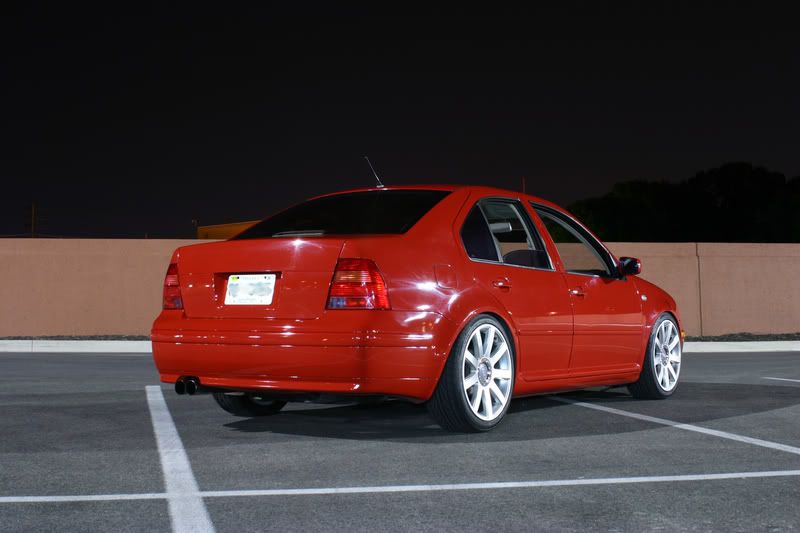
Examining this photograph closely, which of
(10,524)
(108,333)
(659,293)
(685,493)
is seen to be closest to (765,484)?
(685,493)

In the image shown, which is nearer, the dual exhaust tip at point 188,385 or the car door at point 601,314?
the dual exhaust tip at point 188,385

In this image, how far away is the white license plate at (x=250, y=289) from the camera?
236 inches

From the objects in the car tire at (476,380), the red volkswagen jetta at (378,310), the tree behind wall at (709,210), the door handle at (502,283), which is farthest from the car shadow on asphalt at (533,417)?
the tree behind wall at (709,210)

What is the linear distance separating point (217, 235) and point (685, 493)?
123ft

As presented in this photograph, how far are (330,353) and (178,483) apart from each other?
1.28 metres

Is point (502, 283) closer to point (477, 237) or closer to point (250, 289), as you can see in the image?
point (477, 237)

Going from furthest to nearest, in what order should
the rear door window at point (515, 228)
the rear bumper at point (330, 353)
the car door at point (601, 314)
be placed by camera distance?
1. the car door at point (601, 314)
2. the rear door window at point (515, 228)
3. the rear bumper at point (330, 353)

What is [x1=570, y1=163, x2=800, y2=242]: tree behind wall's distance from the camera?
237ft

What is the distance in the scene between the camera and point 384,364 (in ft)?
18.8

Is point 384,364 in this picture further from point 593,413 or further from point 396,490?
point 593,413

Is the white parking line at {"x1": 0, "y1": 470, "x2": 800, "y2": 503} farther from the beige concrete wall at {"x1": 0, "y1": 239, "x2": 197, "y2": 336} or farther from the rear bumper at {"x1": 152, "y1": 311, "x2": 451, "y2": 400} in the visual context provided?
the beige concrete wall at {"x1": 0, "y1": 239, "x2": 197, "y2": 336}

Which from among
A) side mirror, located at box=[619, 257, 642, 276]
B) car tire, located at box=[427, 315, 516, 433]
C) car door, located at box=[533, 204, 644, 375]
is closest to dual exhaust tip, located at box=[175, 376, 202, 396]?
car tire, located at box=[427, 315, 516, 433]

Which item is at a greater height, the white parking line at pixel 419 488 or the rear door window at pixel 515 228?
the rear door window at pixel 515 228

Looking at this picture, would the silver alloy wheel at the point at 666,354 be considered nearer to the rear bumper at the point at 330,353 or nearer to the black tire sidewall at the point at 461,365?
the black tire sidewall at the point at 461,365
